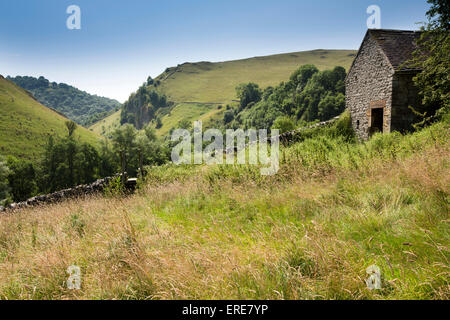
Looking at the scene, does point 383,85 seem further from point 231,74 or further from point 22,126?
point 231,74

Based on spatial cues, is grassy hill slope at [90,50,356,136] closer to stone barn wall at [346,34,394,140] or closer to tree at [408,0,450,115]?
stone barn wall at [346,34,394,140]

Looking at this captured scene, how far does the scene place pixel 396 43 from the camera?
535 inches

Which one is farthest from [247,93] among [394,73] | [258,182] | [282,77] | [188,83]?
[258,182]

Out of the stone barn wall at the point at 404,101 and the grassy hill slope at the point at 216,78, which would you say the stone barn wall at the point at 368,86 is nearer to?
the stone barn wall at the point at 404,101

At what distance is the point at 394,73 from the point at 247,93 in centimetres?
8816

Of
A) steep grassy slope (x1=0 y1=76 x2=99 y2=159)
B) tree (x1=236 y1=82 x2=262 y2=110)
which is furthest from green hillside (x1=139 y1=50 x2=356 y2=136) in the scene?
steep grassy slope (x1=0 y1=76 x2=99 y2=159)

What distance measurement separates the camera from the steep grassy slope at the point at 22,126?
52062 mm

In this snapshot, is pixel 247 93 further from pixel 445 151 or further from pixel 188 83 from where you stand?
pixel 445 151

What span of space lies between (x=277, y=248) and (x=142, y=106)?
154820 mm

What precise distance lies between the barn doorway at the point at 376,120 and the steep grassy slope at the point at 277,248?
10.3 metres

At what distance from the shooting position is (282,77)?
119m

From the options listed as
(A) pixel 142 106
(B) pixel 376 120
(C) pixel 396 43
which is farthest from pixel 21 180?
(A) pixel 142 106

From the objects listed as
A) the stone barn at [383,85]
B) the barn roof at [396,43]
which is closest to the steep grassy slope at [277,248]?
the stone barn at [383,85]
